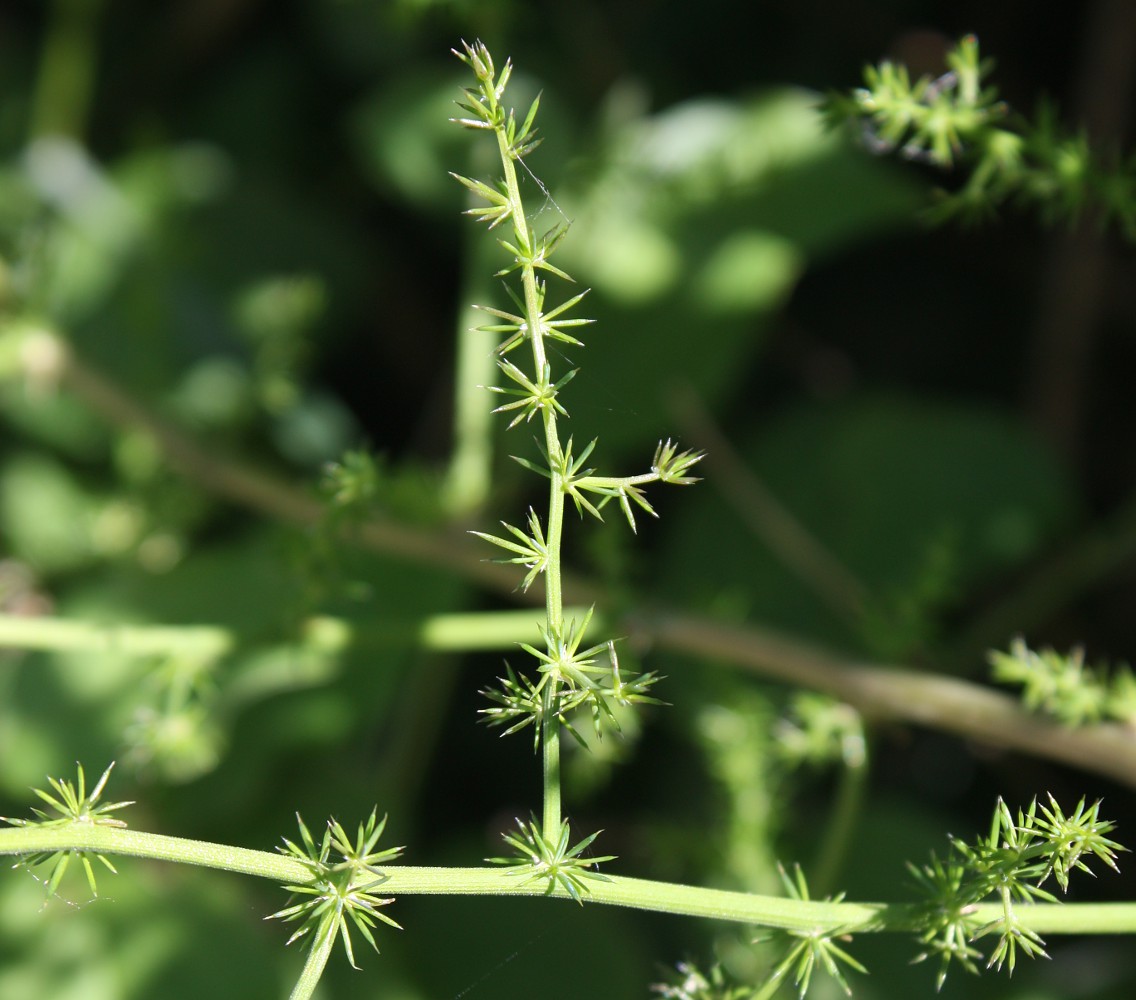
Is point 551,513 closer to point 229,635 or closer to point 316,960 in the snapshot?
point 316,960

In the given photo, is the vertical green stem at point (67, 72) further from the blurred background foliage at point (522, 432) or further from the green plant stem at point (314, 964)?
the green plant stem at point (314, 964)

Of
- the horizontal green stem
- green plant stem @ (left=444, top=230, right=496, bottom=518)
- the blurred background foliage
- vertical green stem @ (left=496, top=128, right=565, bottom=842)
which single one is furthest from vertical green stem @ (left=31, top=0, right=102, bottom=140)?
vertical green stem @ (left=496, top=128, right=565, bottom=842)

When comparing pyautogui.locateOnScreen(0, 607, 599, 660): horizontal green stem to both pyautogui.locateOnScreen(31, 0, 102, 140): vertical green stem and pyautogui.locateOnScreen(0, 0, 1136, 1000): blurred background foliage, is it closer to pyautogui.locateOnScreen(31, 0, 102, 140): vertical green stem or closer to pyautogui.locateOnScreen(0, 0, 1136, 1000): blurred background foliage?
pyautogui.locateOnScreen(0, 0, 1136, 1000): blurred background foliage

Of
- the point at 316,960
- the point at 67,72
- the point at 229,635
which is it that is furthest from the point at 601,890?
the point at 67,72

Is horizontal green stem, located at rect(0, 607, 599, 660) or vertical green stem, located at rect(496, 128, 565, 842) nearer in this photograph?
vertical green stem, located at rect(496, 128, 565, 842)

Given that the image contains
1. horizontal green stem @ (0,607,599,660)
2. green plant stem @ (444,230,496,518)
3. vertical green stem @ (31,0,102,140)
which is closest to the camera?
horizontal green stem @ (0,607,599,660)

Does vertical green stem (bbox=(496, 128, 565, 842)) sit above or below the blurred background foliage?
below
